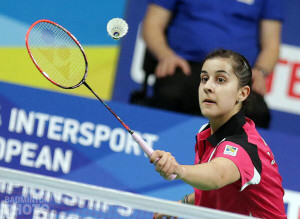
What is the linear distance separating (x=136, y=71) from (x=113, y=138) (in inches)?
53.1

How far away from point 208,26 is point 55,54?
2026 mm

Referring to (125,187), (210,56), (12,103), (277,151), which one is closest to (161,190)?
(125,187)

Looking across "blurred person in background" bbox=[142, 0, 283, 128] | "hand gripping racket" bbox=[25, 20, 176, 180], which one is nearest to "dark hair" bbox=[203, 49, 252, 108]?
"hand gripping racket" bbox=[25, 20, 176, 180]

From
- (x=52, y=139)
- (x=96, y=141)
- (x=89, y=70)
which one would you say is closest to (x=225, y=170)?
(x=96, y=141)

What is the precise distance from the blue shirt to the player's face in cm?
228

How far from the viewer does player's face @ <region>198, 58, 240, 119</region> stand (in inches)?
114

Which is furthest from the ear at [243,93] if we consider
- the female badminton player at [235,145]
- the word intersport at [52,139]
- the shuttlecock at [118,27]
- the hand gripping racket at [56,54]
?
the word intersport at [52,139]

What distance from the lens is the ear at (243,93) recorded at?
3.01 m

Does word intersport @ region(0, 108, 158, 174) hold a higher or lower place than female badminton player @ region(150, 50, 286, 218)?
lower

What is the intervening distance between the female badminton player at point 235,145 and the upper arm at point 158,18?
225 centimetres

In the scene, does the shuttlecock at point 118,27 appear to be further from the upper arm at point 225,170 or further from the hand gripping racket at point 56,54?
the upper arm at point 225,170

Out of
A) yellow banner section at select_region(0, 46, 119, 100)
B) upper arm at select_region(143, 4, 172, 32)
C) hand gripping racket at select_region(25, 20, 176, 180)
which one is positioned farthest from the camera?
yellow banner section at select_region(0, 46, 119, 100)

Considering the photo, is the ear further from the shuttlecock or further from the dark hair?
the shuttlecock

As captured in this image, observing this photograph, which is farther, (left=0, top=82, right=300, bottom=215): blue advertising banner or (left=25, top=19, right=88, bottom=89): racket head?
(left=0, top=82, right=300, bottom=215): blue advertising banner
